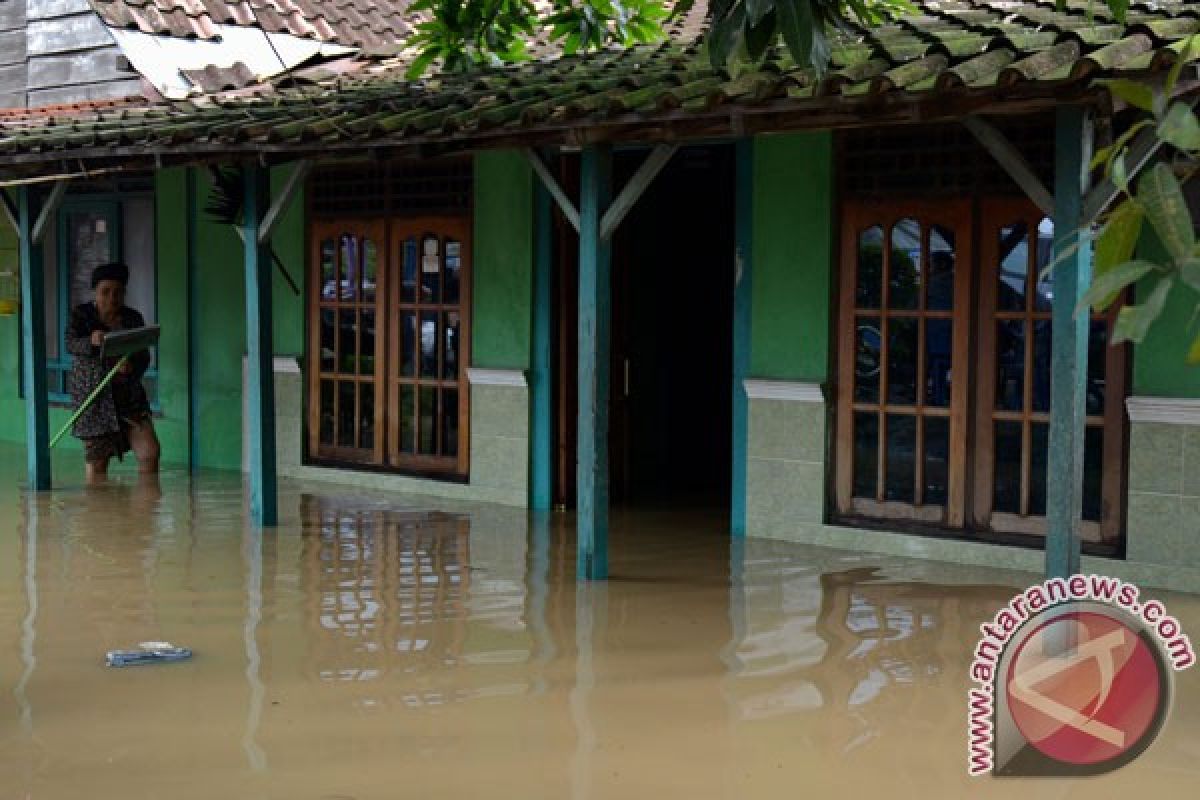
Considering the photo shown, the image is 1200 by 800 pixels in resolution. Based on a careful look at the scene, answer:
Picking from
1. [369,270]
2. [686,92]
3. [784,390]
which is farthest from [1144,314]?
[369,270]

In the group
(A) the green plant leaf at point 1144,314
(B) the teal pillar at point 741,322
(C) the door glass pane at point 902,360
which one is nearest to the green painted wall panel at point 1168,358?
(C) the door glass pane at point 902,360

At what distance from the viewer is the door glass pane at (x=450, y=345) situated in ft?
37.8

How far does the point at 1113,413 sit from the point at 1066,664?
2178 mm

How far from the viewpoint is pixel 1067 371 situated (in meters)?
6.62

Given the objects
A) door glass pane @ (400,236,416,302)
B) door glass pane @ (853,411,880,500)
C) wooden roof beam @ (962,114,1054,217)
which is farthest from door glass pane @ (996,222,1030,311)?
door glass pane @ (400,236,416,302)

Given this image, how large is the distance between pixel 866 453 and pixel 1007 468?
3.01ft

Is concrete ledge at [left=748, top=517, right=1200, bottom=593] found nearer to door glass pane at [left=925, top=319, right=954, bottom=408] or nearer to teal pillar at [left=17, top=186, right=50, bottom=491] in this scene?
door glass pane at [left=925, top=319, right=954, bottom=408]

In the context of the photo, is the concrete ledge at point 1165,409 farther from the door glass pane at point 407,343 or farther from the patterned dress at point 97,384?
the patterned dress at point 97,384

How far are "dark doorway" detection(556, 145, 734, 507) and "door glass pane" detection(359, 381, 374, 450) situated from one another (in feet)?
5.85

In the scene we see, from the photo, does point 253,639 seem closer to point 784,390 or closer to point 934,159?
point 784,390

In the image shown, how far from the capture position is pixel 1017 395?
338 inches

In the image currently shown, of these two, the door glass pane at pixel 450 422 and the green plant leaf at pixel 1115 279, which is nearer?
the green plant leaf at pixel 1115 279

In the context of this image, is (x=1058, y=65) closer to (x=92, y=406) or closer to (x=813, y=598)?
(x=813, y=598)

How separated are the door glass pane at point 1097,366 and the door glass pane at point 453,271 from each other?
477cm
